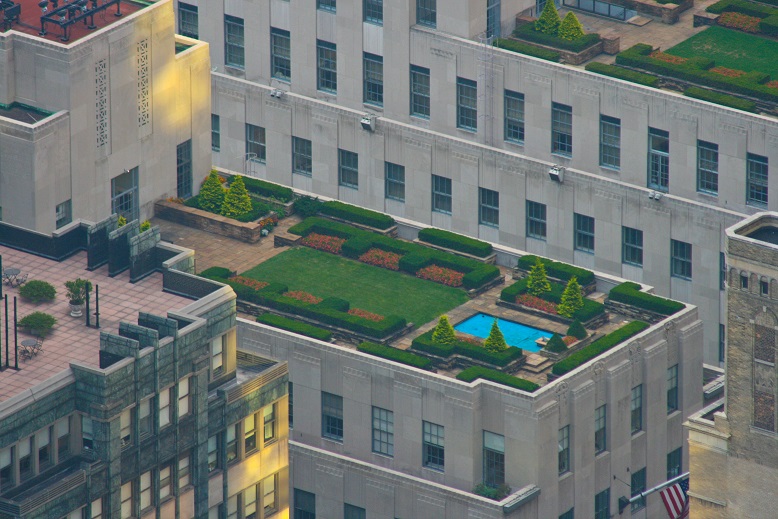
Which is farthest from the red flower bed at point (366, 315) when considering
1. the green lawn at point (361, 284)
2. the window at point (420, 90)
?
the window at point (420, 90)

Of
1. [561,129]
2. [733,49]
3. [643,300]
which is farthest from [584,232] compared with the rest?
[733,49]

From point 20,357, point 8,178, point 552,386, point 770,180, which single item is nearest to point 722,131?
point 770,180

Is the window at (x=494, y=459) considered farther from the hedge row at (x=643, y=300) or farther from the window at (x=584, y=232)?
the window at (x=584, y=232)

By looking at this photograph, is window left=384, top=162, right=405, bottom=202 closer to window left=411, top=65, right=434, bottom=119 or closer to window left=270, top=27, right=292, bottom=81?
window left=411, top=65, right=434, bottom=119

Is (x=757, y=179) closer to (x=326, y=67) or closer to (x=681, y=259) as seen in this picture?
(x=681, y=259)

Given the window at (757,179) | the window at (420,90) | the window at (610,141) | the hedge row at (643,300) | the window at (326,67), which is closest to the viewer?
the hedge row at (643,300)

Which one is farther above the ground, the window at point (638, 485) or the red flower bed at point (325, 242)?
the red flower bed at point (325, 242)

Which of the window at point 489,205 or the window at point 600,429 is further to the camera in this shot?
the window at point 489,205

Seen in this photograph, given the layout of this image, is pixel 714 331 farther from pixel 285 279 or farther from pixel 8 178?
pixel 8 178
